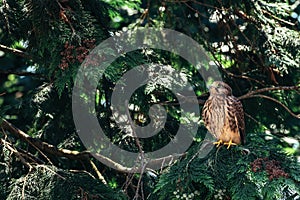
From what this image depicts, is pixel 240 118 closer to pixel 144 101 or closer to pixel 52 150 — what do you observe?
pixel 144 101

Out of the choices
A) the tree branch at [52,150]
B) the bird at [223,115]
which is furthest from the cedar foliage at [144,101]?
the bird at [223,115]

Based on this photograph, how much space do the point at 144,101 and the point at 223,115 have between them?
0.59 meters

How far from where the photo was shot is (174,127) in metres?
4.25

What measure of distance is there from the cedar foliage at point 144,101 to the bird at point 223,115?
8.3 inches

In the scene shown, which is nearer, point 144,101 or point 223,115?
point 144,101

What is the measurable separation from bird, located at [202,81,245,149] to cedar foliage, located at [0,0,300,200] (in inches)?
8.3

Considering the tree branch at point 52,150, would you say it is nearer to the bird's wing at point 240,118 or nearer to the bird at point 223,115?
the bird at point 223,115

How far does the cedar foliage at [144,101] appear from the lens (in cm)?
285

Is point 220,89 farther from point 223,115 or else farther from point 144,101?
point 144,101

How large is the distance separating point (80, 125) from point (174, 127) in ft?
2.06

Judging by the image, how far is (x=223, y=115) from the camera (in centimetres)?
415

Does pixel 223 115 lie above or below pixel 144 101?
below

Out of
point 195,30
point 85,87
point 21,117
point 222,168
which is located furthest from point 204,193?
point 195,30

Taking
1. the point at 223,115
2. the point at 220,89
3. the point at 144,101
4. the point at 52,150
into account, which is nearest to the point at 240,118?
the point at 223,115
